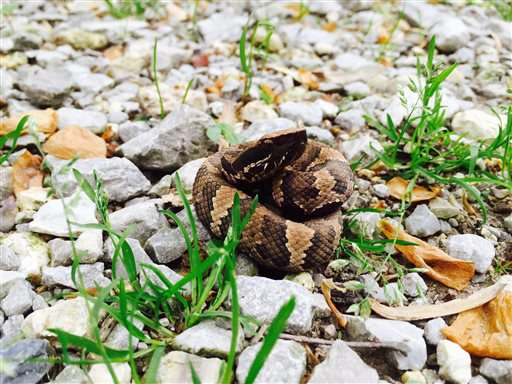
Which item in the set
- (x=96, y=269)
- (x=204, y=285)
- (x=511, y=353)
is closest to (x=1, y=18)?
(x=96, y=269)

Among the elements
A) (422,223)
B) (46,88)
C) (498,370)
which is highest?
(46,88)

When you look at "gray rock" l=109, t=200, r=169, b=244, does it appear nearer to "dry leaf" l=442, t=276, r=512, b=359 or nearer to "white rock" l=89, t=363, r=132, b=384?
"white rock" l=89, t=363, r=132, b=384

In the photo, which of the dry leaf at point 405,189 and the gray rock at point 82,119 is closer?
the dry leaf at point 405,189

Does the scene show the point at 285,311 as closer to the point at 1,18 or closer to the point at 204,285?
the point at 204,285

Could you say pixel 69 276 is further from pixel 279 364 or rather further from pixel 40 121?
pixel 40 121

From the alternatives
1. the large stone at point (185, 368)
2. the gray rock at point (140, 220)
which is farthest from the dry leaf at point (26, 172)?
the large stone at point (185, 368)

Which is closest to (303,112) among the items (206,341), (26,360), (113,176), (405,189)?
(405,189)

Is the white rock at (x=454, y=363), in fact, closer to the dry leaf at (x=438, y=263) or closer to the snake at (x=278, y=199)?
the dry leaf at (x=438, y=263)
